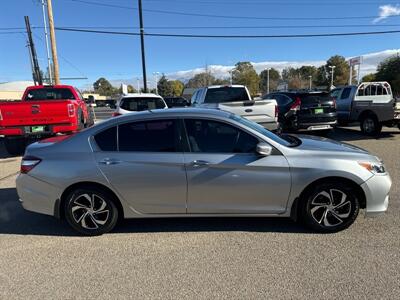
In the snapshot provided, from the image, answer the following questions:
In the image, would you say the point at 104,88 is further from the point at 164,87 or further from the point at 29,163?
the point at 29,163

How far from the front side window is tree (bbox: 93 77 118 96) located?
520 feet

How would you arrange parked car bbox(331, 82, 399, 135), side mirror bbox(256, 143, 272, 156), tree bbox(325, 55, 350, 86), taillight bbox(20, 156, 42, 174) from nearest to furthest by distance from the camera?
side mirror bbox(256, 143, 272, 156) → taillight bbox(20, 156, 42, 174) → parked car bbox(331, 82, 399, 135) → tree bbox(325, 55, 350, 86)

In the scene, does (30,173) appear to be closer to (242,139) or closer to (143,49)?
(242,139)

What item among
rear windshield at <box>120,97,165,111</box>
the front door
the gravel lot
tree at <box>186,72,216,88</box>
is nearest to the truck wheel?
rear windshield at <box>120,97,165,111</box>

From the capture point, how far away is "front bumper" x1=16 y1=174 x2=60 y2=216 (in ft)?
15.6

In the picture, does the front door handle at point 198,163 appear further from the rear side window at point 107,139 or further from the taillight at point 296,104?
the taillight at point 296,104

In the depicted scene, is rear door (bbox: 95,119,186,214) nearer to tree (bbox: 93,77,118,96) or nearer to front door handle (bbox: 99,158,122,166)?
front door handle (bbox: 99,158,122,166)

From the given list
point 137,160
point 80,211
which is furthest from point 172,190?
point 80,211

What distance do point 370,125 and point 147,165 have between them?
11.3 meters

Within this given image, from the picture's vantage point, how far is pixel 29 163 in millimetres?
4852

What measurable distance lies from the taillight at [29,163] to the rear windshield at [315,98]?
9.92 m

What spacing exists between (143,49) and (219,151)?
19.5 metres

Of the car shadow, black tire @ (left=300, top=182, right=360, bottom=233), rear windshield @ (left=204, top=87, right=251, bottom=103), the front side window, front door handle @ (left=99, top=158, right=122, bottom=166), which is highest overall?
rear windshield @ (left=204, top=87, right=251, bottom=103)

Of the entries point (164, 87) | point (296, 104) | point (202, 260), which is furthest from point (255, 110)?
point (164, 87)
